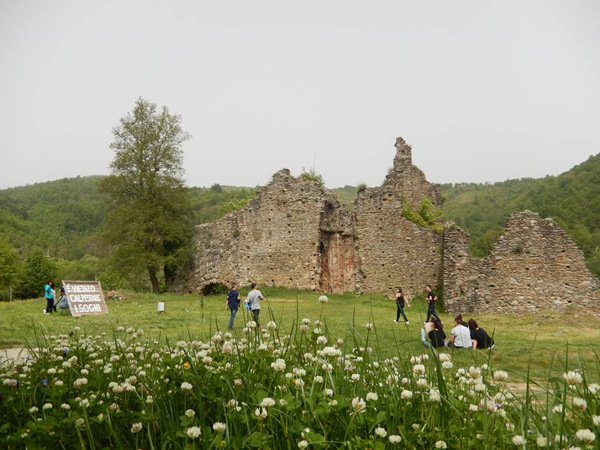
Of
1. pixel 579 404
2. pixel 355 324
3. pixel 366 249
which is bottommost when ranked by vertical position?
pixel 355 324

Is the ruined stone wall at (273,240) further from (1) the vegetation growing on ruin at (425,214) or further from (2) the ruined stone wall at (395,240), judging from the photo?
(1) the vegetation growing on ruin at (425,214)

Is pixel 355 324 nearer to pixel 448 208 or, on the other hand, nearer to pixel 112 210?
pixel 112 210

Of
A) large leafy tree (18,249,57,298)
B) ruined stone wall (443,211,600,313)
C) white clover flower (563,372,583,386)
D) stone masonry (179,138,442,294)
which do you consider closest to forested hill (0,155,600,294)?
ruined stone wall (443,211,600,313)

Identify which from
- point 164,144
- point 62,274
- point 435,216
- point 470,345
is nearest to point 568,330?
point 470,345

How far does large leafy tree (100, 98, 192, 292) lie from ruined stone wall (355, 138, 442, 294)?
11.2 metres

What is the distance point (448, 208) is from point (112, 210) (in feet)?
194

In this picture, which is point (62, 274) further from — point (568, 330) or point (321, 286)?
point (568, 330)

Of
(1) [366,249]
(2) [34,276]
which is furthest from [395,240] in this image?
(2) [34,276]

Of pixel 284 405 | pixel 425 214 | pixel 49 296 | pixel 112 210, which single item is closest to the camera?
pixel 284 405

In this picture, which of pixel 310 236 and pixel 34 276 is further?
pixel 34 276

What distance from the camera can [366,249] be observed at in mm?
27625

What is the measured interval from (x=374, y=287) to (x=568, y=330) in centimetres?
1086

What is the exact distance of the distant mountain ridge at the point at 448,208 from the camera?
104 feet

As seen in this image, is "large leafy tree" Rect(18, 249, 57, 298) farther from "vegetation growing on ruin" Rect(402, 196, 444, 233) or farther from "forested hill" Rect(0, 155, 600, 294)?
"vegetation growing on ruin" Rect(402, 196, 444, 233)
